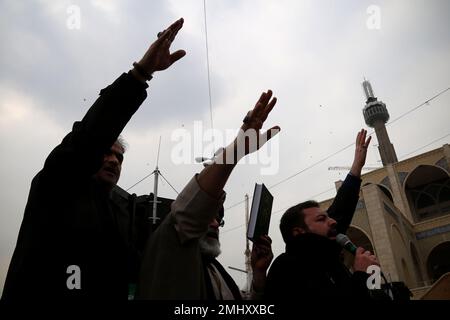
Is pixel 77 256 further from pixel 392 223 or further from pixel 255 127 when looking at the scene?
pixel 392 223

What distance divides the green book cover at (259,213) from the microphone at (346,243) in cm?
70

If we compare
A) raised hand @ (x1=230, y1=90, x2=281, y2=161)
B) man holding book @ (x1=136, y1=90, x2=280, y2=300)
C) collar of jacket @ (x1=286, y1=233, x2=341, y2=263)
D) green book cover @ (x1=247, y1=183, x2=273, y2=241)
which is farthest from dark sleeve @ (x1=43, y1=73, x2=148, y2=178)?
collar of jacket @ (x1=286, y1=233, x2=341, y2=263)

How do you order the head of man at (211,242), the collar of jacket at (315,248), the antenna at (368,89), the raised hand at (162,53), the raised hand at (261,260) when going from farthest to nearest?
the antenna at (368,89) < the collar of jacket at (315,248) < the raised hand at (261,260) < the head of man at (211,242) < the raised hand at (162,53)

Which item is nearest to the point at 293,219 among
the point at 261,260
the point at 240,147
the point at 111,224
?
the point at 261,260

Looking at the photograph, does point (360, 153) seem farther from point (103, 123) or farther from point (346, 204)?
point (103, 123)

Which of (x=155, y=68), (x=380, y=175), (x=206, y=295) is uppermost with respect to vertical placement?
(x=380, y=175)

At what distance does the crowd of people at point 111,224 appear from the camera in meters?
1.28

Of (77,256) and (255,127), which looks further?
(255,127)

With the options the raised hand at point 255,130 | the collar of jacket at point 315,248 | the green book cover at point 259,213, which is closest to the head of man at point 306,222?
the collar of jacket at point 315,248

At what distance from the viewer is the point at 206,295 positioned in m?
1.49

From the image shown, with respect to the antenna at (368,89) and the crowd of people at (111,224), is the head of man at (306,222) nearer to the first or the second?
the crowd of people at (111,224)
